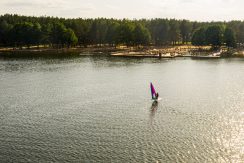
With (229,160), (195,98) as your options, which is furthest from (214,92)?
(229,160)

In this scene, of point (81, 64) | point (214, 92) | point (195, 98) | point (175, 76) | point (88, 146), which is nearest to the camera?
point (88, 146)

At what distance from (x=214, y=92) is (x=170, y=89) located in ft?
45.5

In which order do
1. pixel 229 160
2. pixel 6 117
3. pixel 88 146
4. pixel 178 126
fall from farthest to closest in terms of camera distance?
pixel 6 117 → pixel 178 126 → pixel 88 146 → pixel 229 160

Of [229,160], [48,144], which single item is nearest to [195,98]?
[229,160]

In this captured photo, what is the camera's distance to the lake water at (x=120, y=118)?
56719 millimetres

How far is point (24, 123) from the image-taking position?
72.6m

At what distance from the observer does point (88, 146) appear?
5944cm

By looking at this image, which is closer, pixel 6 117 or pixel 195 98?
pixel 6 117

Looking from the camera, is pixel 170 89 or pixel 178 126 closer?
pixel 178 126

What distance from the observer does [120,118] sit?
3009 inches

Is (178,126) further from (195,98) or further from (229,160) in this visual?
(195,98)

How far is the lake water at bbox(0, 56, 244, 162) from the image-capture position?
56.7 m

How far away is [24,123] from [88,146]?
20.0 m

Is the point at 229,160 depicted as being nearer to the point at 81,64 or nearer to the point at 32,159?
the point at 32,159
